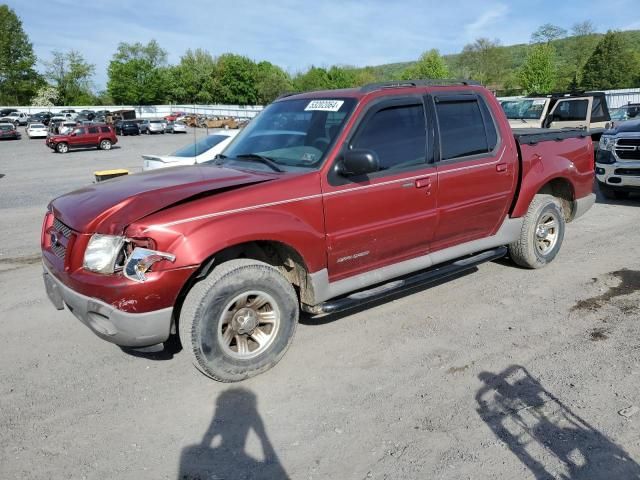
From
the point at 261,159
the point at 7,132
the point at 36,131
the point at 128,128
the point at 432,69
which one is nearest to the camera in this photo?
the point at 261,159

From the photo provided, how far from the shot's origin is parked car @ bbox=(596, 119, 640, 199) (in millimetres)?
9109

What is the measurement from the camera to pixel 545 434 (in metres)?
3.06

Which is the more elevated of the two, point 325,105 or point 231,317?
point 325,105

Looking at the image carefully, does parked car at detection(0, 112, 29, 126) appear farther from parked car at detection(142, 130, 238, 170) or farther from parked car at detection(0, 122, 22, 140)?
parked car at detection(142, 130, 238, 170)

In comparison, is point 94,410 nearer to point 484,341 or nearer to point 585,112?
point 484,341

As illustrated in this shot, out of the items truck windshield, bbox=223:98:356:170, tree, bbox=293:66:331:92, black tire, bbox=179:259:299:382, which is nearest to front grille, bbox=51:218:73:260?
black tire, bbox=179:259:299:382

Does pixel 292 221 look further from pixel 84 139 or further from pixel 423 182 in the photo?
pixel 84 139

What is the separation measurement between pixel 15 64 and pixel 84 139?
7992 cm

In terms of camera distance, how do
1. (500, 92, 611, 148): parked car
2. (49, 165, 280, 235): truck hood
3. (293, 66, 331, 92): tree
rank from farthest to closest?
(293, 66, 331, 92): tree
(500, 92, 611, 148): parked car
(49, 165, 280, 235): truck hood

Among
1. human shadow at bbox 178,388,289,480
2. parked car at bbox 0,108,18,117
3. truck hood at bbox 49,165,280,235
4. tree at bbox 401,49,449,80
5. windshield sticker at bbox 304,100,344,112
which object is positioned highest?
tree at bbox 401,49,449,80

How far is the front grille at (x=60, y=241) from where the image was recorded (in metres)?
3.73

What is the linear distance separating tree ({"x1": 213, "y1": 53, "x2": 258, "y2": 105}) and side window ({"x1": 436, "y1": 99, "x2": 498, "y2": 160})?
297 ft

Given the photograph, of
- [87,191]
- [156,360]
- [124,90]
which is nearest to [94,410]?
[156,360]

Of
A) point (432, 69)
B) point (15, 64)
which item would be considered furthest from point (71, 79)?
point (432, 69)
